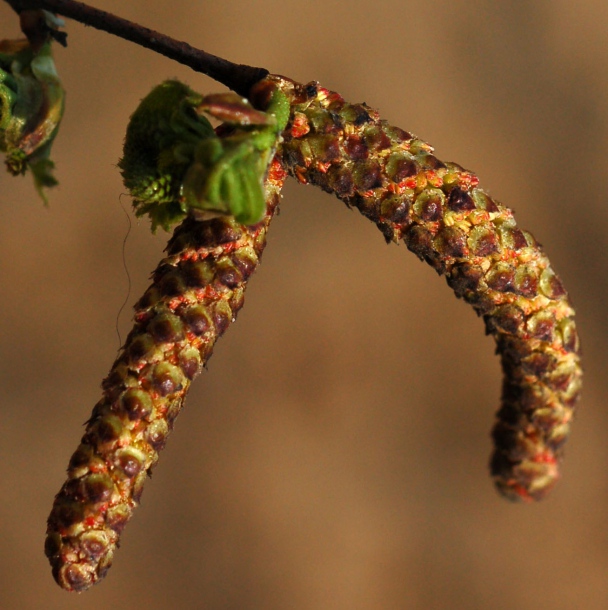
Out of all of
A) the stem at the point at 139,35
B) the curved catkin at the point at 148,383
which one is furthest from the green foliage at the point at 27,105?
the curved catkin at the point at 148,383

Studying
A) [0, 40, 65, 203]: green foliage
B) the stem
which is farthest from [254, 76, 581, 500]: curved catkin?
[0, 40, 65, 203]: green foliage

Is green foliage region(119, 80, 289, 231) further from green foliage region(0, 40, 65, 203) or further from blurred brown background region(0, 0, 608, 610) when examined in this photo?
blurred brown background region(0, 0, 608, 610)

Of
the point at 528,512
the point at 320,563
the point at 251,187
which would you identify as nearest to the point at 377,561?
the point at 320,563

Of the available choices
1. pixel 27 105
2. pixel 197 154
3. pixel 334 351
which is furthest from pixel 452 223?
pixel 334 351

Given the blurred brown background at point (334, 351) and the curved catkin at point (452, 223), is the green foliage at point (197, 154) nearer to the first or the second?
the curved catkin at point (452, 223)

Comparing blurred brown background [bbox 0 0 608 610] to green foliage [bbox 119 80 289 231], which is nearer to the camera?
green foliage [bbox 119 80 289 231]

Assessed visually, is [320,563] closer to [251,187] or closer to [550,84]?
[550,84]

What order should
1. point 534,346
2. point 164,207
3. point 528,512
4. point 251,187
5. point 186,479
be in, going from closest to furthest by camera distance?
point 251,187 → point 164,207 → point 534,346 → point 186,479 → point 528,512
